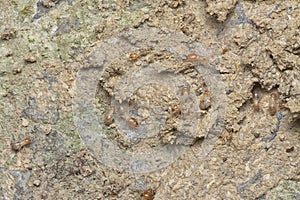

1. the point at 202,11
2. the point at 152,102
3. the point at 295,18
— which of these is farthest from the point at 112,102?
the point at 295,18

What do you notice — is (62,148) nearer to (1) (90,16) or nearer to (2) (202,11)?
(1) (90,16)

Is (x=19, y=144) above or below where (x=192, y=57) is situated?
below

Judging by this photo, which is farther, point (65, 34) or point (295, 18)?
point (65, 34)

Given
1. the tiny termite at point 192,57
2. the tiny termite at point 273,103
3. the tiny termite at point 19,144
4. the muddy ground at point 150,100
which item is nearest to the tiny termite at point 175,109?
the muddy ground at point 150,100

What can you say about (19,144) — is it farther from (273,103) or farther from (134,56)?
(273,103)

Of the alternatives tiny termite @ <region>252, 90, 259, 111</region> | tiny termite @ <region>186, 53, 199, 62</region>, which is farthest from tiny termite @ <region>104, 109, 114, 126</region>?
tiny termite @ <region>252, 90, 259, 111</region>

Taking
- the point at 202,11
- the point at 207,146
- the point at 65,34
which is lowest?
the point at 207,146

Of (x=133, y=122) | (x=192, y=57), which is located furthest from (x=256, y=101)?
(x=133, y=122)
